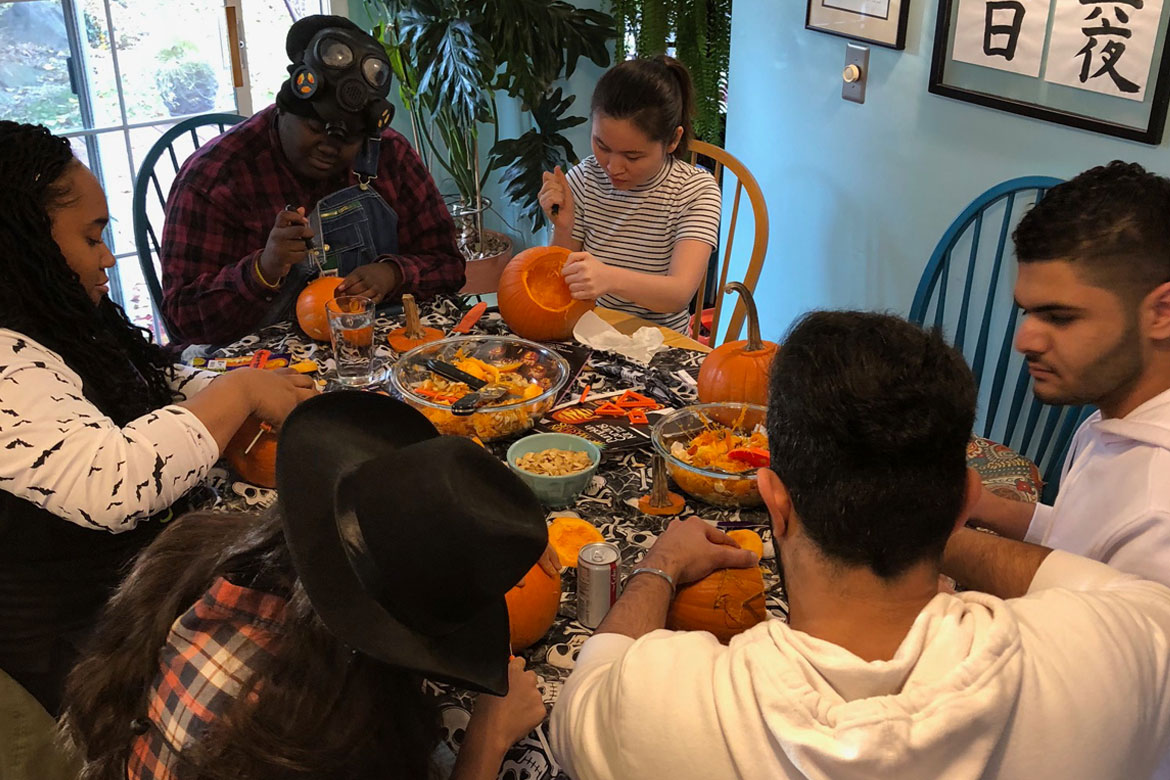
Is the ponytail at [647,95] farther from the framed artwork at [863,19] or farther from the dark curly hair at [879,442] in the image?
the dark curly hair at [879,442]

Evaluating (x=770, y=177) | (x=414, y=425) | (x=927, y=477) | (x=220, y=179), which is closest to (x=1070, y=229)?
(x=927, y=477)

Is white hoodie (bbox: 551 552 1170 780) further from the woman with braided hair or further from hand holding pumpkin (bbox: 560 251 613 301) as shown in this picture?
hand holding pumpkin (bbox: 560 251 613 301)

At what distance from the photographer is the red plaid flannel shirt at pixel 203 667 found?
1025 millimetres

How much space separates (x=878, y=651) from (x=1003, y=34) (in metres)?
2.05

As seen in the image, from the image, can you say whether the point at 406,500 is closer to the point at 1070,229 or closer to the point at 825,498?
the point at 825,498

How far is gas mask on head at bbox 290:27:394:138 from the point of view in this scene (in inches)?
86.6

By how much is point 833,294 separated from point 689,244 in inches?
37.0

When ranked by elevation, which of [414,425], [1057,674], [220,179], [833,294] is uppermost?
[220,179]

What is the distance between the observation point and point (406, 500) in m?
0.96

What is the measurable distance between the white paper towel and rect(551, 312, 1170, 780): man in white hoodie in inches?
41.3

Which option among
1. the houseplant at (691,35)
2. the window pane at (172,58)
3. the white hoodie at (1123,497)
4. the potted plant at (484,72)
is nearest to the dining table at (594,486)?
the white hoodie at (1123,497)

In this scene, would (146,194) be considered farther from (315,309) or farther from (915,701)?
(915,701)

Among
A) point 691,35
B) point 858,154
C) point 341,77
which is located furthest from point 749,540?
point 691,35

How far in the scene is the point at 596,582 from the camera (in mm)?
1281
